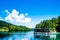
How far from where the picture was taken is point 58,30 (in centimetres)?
3181

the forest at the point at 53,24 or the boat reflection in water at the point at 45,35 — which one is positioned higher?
the forest at the point at 53,24

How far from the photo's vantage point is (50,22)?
1244 inches

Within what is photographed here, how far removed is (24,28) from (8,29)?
9559mm

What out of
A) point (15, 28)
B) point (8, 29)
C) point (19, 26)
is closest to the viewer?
point (8, 29)

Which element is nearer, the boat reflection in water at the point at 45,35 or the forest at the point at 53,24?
the boat reflection in water at the point at 45,35

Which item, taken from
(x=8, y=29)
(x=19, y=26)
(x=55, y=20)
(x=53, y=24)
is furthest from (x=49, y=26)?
(x=19, y=26)

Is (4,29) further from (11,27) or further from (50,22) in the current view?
(50,22)

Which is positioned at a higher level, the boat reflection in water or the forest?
the forest

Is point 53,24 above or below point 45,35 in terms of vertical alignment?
above

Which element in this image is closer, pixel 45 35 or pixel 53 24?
pixel 45 35

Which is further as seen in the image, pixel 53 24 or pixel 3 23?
pixel 3 23

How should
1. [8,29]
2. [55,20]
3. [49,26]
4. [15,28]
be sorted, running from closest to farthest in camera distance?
[49,26]
[55,20]
[8,29]
[15,28]

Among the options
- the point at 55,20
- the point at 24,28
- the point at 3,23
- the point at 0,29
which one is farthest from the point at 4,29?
the point at 55,20

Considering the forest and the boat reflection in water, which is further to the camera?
the forest
